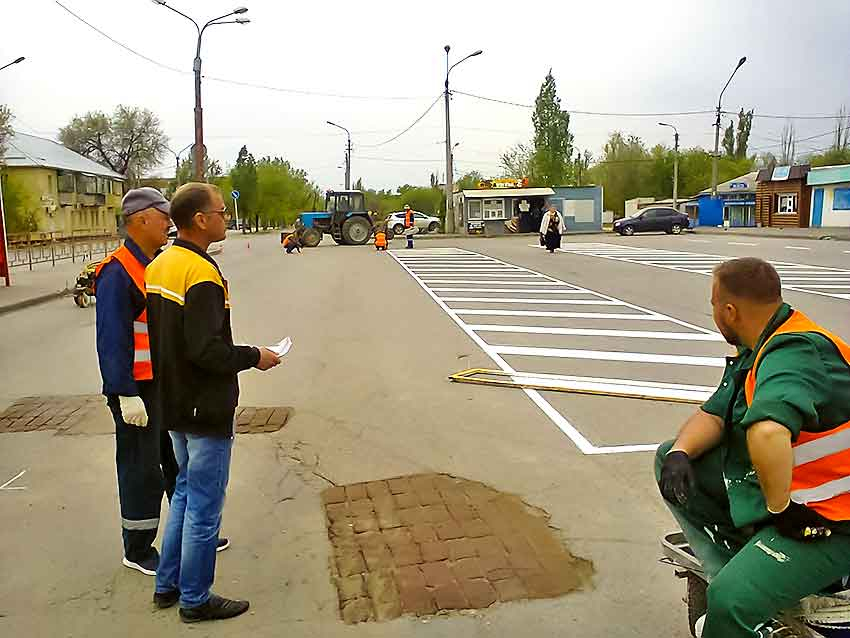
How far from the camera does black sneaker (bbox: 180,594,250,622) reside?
3.59 metres

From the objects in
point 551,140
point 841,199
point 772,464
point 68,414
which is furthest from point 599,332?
point 551,140

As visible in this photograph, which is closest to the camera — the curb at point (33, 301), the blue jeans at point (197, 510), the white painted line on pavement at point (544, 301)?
the blue jeans at point (197, 510)

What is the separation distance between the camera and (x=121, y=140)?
276 feet

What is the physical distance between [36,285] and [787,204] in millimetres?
48754

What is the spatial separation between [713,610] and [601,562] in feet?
5.59

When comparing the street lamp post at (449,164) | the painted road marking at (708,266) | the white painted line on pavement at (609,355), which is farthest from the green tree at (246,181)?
the white painted line on pavement at (609,355)

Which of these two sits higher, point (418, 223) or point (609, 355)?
point (418, 223)

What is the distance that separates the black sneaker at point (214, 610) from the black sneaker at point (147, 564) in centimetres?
55

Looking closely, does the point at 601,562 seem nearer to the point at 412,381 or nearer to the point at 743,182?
the point at 412,381

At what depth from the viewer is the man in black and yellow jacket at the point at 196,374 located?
3.34 meters

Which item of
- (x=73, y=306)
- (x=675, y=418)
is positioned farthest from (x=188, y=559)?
(x=73, y=306)

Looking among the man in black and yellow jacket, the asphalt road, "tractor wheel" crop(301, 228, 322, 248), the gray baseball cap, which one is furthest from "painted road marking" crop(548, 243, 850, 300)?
"tractor wheel" crop(301, 228, 322, 248)

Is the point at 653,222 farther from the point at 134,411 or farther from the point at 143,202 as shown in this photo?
the point at 134,411

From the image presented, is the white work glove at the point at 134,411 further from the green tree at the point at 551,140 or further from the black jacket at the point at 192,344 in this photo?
the green tree at the point at 551,140
